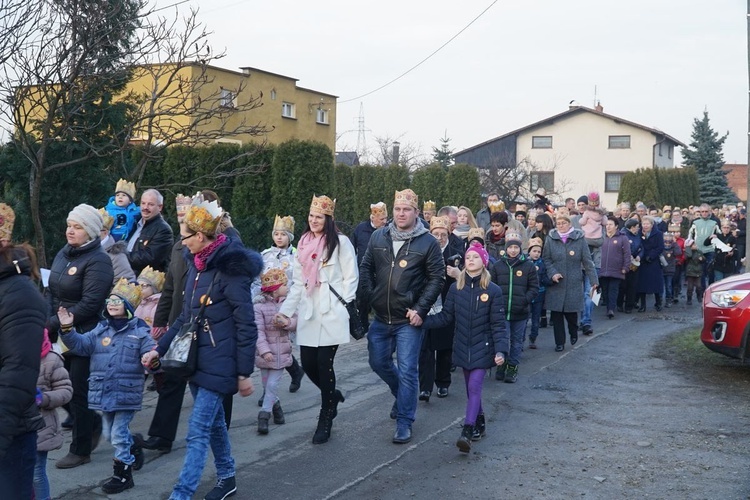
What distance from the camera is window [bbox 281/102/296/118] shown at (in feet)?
125

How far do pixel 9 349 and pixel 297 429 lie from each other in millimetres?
4359

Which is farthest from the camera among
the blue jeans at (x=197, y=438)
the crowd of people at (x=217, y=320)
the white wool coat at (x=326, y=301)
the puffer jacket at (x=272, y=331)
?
the puffer jacket at (x=272, y=331)

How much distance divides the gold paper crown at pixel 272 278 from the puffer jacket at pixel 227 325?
2502 mm

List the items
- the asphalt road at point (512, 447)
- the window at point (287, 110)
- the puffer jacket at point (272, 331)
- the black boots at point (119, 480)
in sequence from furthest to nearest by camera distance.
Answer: the window at point (287, 110), the puffer jacket at point (272, 331), the asphalt road at point (512, 447), the black boots at point (119, 480)

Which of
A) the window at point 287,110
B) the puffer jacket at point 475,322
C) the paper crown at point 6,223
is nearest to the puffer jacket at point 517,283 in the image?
the puffer jacket at point 475,322

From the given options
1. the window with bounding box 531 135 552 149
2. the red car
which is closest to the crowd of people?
the red car

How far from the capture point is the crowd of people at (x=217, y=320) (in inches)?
193

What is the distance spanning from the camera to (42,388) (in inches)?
202

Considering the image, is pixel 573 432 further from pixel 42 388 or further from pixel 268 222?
pixel 268 222

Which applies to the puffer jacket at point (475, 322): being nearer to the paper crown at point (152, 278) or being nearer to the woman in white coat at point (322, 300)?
the woman in white coat at point (322, 300)

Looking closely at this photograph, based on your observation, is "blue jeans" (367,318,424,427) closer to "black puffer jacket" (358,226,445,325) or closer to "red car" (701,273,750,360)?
"black puffer jacket" (358,226,445,325)

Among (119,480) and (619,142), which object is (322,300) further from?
(619,142)

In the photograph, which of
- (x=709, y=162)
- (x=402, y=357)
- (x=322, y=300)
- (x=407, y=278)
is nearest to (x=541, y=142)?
(x=709, y=162)

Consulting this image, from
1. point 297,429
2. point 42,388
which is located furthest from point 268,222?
point 42,388
